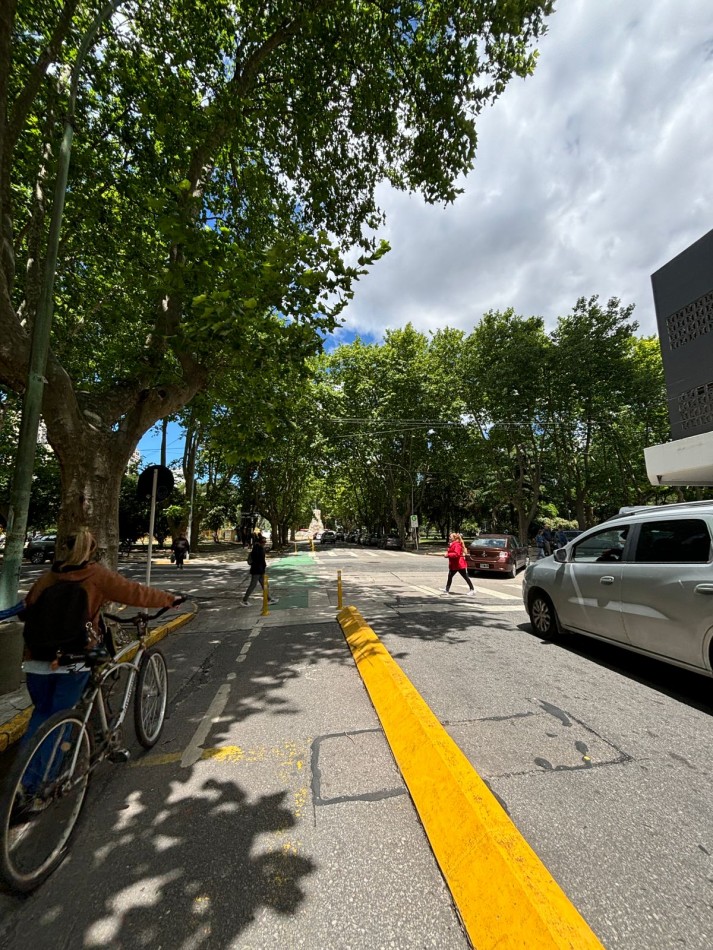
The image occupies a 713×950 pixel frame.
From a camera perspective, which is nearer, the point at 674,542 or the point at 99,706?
the point at 99,706

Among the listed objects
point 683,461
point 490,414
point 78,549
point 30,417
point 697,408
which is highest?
point 490,414

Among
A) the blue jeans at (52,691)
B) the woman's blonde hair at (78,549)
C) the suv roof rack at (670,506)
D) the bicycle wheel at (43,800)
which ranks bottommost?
the bicycle wheel at (43,800)

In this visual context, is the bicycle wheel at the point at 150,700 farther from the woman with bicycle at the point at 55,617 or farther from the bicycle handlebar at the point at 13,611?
the bicycle handlebar at the point at 13,611

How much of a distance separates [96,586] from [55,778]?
109 centimetres

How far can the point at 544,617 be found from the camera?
20.3 ft

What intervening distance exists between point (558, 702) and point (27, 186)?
14.6 meters

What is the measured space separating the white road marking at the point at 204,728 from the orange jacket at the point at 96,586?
3.90 ft

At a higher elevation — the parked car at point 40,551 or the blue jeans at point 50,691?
the parked car at point 40,551

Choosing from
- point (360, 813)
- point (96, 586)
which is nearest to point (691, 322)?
point (360, 813)

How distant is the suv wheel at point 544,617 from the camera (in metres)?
6.03

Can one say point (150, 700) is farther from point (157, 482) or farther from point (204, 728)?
point (157, 482)

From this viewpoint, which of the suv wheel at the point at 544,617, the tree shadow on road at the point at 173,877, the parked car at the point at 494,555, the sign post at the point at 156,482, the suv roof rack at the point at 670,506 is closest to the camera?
the tree shadow on road at the point at 173,877

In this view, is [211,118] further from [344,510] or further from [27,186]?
[344,510]

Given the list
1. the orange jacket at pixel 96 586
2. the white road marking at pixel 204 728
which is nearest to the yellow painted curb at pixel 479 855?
the white road marking at pixel 204 728
